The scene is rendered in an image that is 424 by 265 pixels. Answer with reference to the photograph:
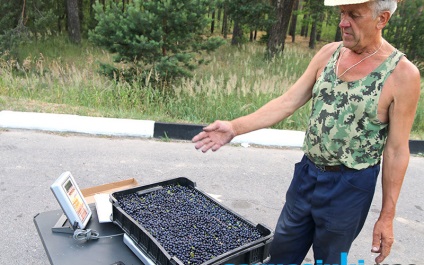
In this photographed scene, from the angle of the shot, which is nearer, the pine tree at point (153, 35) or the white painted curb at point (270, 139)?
the white painted curb at point (270, 139)

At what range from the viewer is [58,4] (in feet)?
56.6

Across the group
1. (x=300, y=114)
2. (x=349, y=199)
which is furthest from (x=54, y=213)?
(x=300, y=114)

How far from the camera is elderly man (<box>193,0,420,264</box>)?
174 centimetres

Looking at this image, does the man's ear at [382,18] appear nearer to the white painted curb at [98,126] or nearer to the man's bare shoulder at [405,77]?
the man's bare shoulder at [405,77]

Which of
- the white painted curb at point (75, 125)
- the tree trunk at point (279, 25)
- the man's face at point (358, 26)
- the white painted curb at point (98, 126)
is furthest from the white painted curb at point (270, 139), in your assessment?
the tree trunk at point (279, 25)

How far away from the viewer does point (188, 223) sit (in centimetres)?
183

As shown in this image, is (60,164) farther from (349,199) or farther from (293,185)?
(349,199)

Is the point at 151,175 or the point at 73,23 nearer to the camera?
the point at 151,175

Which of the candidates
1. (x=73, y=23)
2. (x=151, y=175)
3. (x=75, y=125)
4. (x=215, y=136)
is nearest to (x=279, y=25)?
(x=73, y=23)

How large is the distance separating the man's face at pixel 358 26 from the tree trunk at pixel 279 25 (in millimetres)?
10417

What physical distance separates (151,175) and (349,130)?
2.78 m

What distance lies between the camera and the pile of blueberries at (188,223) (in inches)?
65.1

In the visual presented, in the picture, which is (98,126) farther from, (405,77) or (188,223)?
(405,77)

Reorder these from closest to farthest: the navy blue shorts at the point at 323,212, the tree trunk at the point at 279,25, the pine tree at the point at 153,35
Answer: the navy blue shorts at the point at 323,212
the pine tree at the point at 153,35
the tree trunk at the point at 279,25
